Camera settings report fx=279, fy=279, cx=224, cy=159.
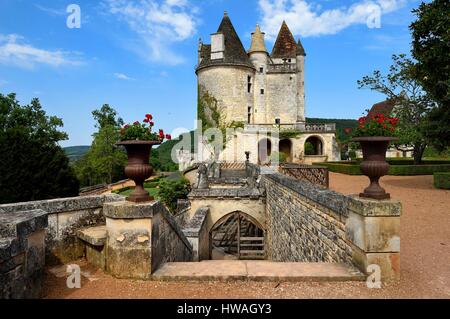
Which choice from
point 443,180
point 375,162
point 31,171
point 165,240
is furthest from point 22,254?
point 443,180

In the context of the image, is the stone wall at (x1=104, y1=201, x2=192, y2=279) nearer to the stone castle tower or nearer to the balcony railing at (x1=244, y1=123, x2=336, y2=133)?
the balcony railing at (x1=244, y1=123, x2=336, y2=133)

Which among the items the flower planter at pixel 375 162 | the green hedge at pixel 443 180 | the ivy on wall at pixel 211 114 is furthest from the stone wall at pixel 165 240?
the ivy on wall at pixel 211 114

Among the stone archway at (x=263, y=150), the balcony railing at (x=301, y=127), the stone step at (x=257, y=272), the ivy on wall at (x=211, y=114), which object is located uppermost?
the ivy on wall at (x=211, y=114)

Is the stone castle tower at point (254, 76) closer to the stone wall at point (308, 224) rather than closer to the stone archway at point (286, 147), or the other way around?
the stone archway at point (286, 147)

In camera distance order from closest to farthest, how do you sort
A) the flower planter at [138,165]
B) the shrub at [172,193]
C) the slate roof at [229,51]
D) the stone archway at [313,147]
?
the flower planter at [138,165] < the shrub at [172,193] < the slate roof at [229,51] < the stone archway at [313,147]

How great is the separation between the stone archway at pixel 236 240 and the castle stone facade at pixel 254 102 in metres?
13.8

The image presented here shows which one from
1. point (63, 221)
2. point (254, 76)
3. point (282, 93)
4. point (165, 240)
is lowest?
point (165, 240)

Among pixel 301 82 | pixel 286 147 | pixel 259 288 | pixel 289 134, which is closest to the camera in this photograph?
pixel 259 288

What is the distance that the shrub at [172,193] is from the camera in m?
20.0

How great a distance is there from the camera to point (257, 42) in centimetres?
3484

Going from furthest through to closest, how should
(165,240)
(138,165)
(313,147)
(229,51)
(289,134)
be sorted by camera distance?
(313,147) < (229,51) < (289,134) < (165,240) < (138,165)

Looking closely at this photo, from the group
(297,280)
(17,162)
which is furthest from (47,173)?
(297,280)

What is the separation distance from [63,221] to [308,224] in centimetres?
443

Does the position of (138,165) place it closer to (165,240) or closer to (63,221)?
(165,240)
